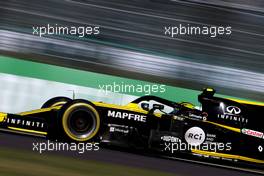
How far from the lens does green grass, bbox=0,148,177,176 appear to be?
4.91 m

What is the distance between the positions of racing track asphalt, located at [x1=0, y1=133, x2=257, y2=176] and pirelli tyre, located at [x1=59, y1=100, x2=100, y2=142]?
0.37 metres

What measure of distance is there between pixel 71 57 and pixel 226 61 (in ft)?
8.47

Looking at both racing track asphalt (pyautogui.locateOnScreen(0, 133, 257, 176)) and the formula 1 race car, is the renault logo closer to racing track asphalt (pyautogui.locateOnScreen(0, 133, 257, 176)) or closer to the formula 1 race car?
the formula 1 race car

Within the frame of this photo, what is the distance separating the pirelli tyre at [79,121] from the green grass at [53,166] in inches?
56.3

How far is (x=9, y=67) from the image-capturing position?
324 inches

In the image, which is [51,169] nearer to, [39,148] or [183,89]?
[39,148]
